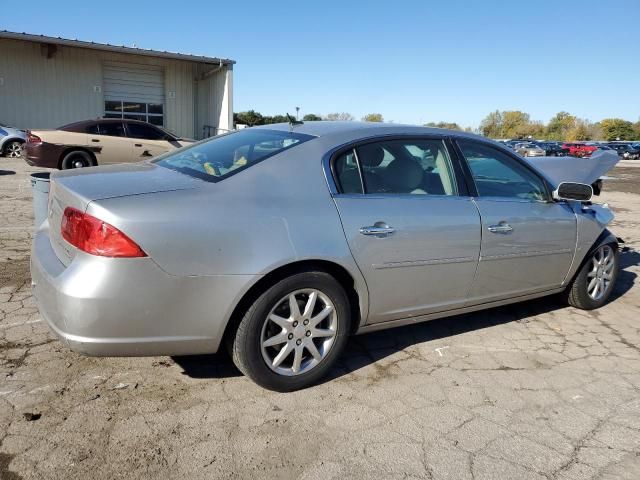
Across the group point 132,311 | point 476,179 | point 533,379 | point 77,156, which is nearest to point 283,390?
point 132,311

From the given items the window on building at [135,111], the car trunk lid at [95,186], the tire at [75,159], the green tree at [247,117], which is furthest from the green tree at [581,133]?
the car trunk lid at [95,186]

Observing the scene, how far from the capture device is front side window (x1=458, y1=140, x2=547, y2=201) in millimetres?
3664

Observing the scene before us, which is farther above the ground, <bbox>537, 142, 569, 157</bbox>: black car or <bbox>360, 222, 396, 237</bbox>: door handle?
<bbox>360, 222, 396, 237</bbox>: door handle

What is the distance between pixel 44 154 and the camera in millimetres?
11461

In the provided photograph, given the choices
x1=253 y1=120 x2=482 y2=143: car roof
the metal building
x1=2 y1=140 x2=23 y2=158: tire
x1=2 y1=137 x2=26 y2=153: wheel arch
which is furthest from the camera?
the metal building

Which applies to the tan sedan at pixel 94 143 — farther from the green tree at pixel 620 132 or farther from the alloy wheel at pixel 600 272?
the green tree at pixel 620 132

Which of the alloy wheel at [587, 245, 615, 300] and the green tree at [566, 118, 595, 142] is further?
the green tree at [566, 118, 595, 142]

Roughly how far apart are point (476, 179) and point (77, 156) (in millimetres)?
10618

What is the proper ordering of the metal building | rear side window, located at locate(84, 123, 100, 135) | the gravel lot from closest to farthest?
1. the gravel lot
2. rear side window, located at locate(84, 123, 100, 135)
3. the metal building

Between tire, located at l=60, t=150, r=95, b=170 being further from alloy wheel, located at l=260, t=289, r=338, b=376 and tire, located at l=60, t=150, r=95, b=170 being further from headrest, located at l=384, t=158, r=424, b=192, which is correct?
alloy wheel, located at l=260, t=289, r=338, b=376

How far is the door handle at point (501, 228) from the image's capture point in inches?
139

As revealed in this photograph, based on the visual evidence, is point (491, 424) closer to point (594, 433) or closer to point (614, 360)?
point (594, 433)

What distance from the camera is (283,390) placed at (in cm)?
291

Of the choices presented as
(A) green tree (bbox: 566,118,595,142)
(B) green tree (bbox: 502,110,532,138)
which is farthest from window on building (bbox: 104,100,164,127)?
(B) green tree (bbox: 502,110,532,138)
